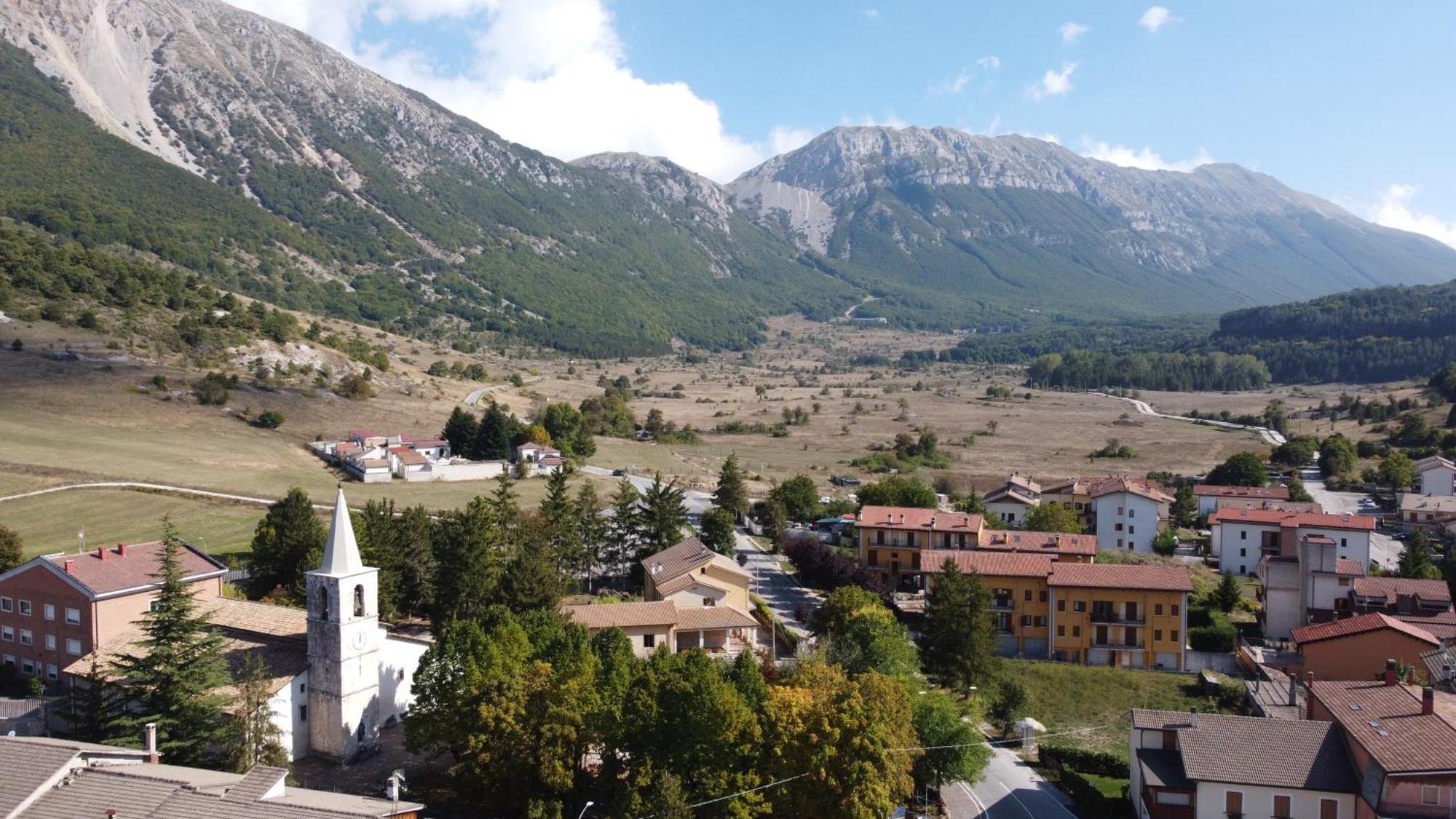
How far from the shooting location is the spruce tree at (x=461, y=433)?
7906 cm

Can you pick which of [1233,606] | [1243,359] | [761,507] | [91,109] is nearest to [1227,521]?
[1233,606]

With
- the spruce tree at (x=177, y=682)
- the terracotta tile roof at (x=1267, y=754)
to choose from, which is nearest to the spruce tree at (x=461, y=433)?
the spruce tree at (x=177, y=682)

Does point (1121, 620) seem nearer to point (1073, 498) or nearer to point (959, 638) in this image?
point (959, 638)

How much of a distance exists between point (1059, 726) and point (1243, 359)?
6924 inches

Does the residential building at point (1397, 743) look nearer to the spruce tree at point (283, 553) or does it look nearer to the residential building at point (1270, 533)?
the residential building at point (1270, 533)

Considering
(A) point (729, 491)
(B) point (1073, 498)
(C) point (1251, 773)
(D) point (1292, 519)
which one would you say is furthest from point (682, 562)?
(B) point (1073, 498)

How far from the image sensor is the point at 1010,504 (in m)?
67.1

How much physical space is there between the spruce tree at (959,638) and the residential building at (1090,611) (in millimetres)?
4305

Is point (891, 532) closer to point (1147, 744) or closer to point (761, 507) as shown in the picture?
point (761, 507)

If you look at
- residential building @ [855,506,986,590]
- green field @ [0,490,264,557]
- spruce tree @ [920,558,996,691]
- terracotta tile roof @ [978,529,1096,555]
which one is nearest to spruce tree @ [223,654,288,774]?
green field @ [0,490,264,557]

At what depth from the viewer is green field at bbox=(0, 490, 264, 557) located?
1764 inches

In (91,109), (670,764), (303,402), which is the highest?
(91,109)

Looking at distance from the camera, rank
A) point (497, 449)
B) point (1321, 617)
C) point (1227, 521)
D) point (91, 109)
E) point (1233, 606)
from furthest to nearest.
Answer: point (91, 109) → point (497, 449) → point (1227, 521) → point (1233, 606) → point (1321, 617)

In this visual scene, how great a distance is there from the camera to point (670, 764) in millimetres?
24984
